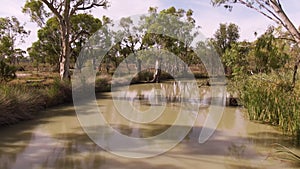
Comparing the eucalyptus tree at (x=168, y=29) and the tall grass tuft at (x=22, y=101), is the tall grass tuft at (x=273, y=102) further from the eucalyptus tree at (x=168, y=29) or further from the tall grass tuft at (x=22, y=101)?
the eucalyptus tree at (x=168, y=29)

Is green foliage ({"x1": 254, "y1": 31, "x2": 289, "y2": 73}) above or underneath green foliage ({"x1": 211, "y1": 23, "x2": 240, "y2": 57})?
underneath

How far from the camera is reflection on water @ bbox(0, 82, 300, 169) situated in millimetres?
4254

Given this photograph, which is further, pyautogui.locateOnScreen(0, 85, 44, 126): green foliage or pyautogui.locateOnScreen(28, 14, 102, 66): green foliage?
pyautogui.locateOnScreen(28, 14, 102, 66): green foliage

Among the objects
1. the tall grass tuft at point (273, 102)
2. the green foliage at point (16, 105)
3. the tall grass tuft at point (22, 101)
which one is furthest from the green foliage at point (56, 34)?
the tall grass tuft at point (273, 102)

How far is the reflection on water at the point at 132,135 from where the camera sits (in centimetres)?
425

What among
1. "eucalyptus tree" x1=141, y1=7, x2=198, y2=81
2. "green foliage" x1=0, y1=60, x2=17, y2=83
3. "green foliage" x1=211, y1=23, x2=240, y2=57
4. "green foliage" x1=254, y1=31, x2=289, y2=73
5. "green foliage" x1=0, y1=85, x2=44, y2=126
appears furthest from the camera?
"green foliage" x1=211, y1=23, x2=240, y2=57

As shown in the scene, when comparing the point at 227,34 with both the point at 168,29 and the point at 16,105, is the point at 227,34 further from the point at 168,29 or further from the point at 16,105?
the point at 16,105

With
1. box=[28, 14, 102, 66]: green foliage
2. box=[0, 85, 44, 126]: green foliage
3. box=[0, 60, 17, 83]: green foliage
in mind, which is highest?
box=[28, 14, 102, 66]: green foliage

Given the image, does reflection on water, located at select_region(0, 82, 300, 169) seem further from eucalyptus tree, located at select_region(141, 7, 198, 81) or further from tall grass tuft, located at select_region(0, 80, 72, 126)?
eucalyptus tree, located at select_region(141, 7, 198, 81)

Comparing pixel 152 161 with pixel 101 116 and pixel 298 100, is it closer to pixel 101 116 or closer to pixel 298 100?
pixel 298 100

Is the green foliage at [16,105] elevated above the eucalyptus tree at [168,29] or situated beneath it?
situated beneath

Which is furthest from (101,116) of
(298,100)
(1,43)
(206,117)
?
(1,43)

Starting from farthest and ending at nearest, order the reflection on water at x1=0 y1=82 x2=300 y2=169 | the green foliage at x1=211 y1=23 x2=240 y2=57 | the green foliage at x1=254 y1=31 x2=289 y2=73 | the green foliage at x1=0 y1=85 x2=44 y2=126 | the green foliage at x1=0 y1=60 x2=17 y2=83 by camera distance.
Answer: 1. the green foliage at x1=211 y1=23 x2=240 y2=57
2. the green foliage at x1=0 y1=60 x2=17 y2=83
3. the green foliage at x1=254 y1=31 x2=289 y2=73
4. the green foliage at x1=0 y1=85 x2=44 y2=126
5. the reflection on water at x1=0 y1=82 x2=300 y2=169

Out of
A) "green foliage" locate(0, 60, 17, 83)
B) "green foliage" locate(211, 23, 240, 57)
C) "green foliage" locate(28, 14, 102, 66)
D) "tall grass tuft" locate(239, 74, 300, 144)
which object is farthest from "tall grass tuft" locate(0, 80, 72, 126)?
"green foliage" locate(211, 23, 240, 57)
